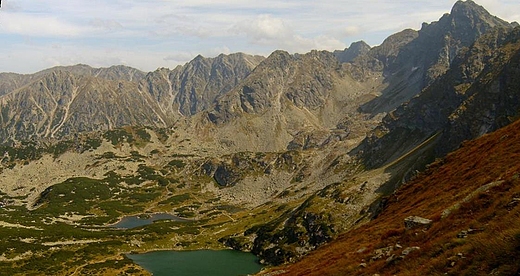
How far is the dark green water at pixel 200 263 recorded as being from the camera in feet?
544

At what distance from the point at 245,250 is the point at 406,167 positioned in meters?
86.1

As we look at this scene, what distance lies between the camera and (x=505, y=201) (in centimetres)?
2686

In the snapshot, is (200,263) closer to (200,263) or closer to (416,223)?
(200,263)

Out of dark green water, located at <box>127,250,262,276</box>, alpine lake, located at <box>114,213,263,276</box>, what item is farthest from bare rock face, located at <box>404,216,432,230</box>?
alpine lake, located at <box>114,213,263,276</box>

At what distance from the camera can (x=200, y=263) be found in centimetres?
18062

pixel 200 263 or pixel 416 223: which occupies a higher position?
pixel 416 223

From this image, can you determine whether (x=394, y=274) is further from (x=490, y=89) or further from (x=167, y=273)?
(x=490, y=89)

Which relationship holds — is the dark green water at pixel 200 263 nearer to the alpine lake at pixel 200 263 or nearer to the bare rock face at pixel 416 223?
the alpine lake at pixel 200 263

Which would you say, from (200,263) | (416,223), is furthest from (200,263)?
(416,223)

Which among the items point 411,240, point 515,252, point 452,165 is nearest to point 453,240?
point 515,252

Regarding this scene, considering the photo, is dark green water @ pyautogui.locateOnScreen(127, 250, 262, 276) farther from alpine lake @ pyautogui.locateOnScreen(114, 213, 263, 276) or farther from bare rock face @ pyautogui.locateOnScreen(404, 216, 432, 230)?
bare rock face @ pyautogui.locateOnScreen(404, 216, 432, 230)

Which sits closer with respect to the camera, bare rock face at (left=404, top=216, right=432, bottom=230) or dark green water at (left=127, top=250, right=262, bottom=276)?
bare rock face at (left=404, top=216, right=432, bottom=230)

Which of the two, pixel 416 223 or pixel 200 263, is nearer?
pixel 416 223

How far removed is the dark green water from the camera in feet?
544
